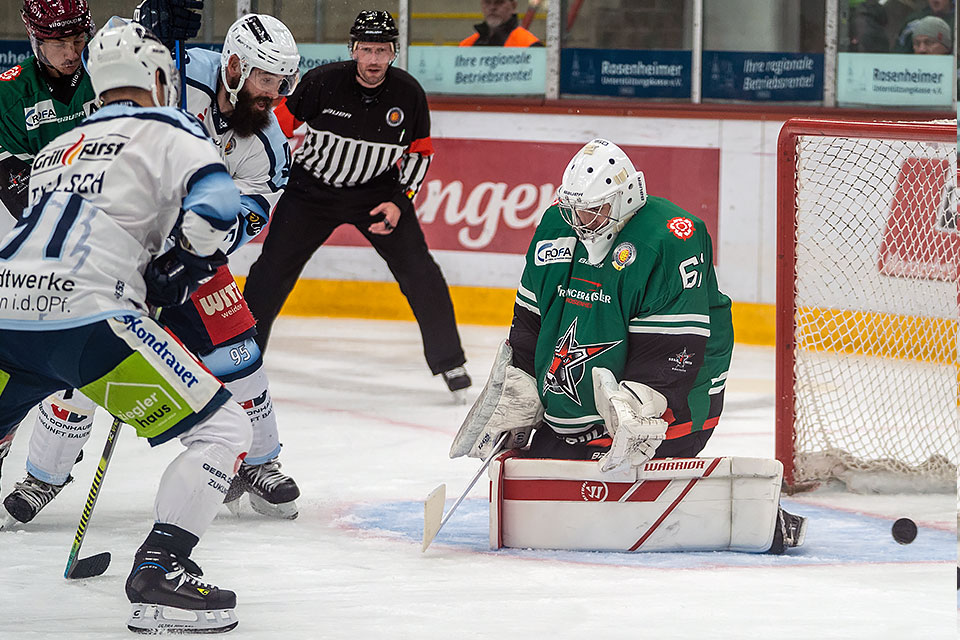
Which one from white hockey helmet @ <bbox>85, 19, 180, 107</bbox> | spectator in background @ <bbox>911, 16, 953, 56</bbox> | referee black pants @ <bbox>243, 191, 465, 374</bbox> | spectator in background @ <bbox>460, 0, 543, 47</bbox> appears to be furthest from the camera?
spectator in background @ <bbox>460, 0, 543, 47</bbox>

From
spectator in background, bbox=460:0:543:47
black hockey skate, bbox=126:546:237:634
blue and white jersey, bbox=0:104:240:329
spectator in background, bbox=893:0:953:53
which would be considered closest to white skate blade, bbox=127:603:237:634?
black hockey skate, bbox=126:546:237:634

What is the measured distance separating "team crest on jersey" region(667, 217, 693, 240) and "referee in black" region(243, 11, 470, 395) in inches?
76.7

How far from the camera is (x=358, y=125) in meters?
4.94

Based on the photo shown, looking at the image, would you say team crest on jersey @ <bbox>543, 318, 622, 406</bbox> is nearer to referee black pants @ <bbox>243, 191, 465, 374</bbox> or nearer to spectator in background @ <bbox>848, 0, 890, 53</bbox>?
referee black pants @ <bbox>243, 191, 465, 374</bbox>

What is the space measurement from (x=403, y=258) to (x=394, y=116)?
0.51 metres

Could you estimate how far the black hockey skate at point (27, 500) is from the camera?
321 centimetres

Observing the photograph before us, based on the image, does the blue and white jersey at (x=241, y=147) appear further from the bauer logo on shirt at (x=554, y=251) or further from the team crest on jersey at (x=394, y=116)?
the team crest on jersey at (x=394, y=116)

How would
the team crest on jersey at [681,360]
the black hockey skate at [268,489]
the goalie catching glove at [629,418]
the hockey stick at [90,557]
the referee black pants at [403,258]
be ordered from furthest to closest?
the referee black pants at [403,258] → the black hockey skate at [268,489] → the team crest on jersey at [681,360] → the goalie catching glove at [629,418] → the hockey stick at [90,557]

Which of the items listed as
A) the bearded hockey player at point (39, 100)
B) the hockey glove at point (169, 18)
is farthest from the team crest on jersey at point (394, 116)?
the hockey glove at point (169, 18)

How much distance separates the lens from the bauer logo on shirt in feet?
10.4

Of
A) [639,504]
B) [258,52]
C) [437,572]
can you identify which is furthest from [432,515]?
[258,52]

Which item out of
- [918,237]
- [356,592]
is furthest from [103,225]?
[918,237]

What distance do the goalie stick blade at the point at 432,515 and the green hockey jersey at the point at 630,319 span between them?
1.13ft

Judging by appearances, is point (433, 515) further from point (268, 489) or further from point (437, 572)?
point (268, 489)
